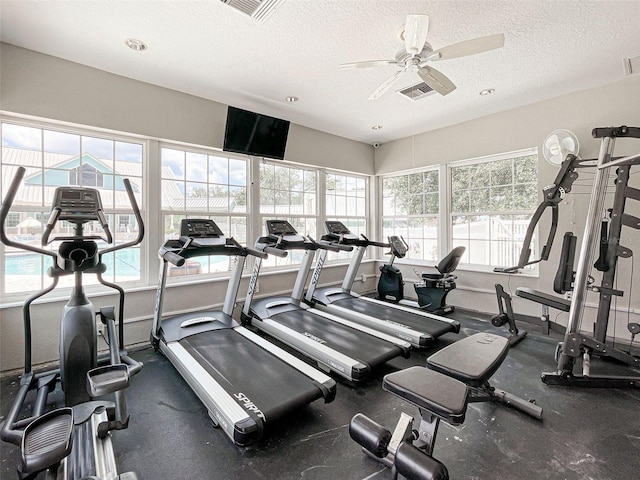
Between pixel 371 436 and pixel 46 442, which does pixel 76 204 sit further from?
pixel 371 436

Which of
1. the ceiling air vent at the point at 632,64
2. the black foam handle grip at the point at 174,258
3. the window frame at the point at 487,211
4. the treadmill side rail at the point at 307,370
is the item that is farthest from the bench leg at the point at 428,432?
the window frame at the point at 487,211

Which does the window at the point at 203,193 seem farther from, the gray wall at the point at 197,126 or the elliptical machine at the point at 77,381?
the elliptical machine at the point at 77,381

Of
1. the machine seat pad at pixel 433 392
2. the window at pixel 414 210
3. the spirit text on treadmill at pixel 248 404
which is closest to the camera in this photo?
the machine seat pad at pixel 433 392

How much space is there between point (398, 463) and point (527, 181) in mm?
4330

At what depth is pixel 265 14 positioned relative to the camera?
88.8 inches

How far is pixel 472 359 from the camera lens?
67.5 inches

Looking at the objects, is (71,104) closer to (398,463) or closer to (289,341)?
(289,341)

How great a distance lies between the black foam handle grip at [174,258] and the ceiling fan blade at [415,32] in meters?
2.45

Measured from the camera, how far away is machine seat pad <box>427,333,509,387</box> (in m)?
1.57

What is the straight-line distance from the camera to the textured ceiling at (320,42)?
2.23 m

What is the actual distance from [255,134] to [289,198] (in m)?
1.19

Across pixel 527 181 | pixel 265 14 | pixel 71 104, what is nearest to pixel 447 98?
pixel 527 181

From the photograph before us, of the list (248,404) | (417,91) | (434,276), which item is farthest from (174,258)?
(434,276)

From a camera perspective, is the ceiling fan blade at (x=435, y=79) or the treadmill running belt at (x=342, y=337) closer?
the ceiling fan blade at (x=435, y=79)
